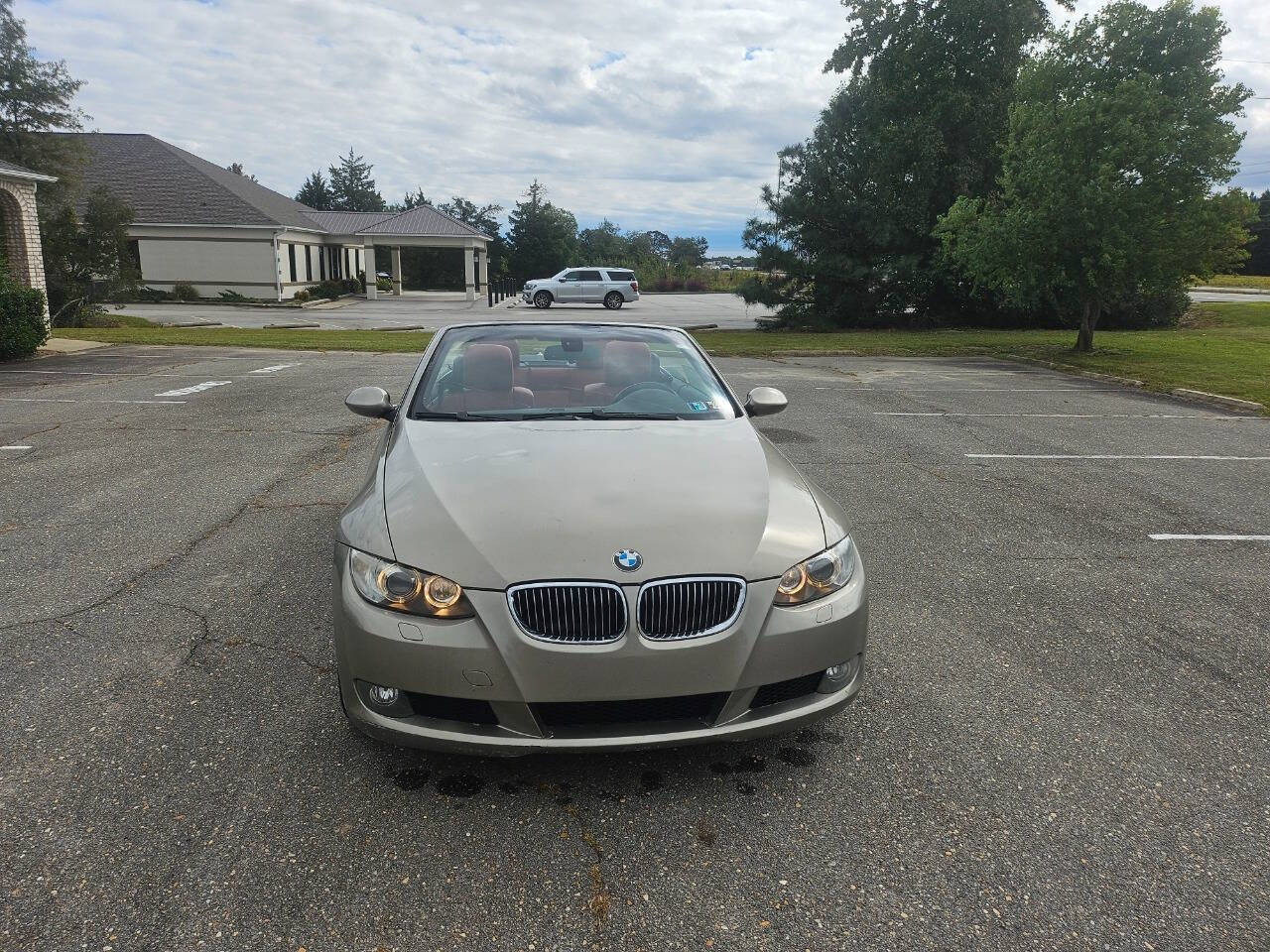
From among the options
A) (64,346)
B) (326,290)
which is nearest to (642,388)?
(64,346)

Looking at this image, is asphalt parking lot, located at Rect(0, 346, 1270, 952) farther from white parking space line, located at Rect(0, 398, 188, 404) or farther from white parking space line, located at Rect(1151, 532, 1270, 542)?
white parking space line, located at Rect(0, 398, 188, 404)

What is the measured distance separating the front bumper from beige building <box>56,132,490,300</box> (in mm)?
39658

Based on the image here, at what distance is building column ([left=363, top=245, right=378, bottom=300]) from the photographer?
43.0 metres

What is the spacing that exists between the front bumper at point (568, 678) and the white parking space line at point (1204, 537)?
167 inches

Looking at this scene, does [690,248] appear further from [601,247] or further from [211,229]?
[211,229]

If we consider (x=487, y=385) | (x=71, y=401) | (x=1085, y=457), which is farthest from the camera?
(x=71, y=401)

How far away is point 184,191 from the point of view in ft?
131

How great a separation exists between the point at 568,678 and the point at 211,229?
41.7 metres

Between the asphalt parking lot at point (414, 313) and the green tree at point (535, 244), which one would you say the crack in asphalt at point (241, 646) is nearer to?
the asphalt parking lot at point (414, 313)

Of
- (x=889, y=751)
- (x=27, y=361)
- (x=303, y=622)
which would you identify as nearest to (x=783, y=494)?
(x=889, y=751)

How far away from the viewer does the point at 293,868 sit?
2.51m

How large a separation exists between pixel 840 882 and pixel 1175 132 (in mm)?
17246

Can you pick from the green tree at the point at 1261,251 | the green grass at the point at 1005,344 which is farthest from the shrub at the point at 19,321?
the green tree at the point at 1261,251

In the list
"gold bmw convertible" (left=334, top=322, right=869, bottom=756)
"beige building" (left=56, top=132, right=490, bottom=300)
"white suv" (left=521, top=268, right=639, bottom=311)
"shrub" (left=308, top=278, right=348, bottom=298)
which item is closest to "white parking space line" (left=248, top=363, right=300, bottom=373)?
"gold bmw convertible" (left=334, top=322, right=869, bottom=756)
